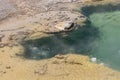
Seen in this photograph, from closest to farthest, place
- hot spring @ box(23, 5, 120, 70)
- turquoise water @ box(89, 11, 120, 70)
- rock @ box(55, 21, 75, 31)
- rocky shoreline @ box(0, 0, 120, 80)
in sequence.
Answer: rocky shoreline @ box(0, 0, 120, 80), turquoise water @ box(89, 11, 120, 70), hot spring @ box(23, 5, 120, 70), rock @ box(55, 21, 75, 31)

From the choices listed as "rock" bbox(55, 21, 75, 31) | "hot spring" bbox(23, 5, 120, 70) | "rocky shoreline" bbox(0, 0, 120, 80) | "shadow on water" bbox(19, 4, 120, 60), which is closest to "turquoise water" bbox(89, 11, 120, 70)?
"hot spring" bbox(23, 5, 120, 70)

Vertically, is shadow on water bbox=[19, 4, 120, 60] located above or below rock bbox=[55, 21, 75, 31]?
below

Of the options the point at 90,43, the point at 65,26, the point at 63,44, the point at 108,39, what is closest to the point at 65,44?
the point at 63,44

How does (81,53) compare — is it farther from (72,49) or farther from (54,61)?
(54,61)

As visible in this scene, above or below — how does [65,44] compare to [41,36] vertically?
below

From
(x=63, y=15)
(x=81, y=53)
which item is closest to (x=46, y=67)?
(x=81, y=53)

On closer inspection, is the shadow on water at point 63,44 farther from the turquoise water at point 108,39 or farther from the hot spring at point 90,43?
the turquoise water at point 108,39

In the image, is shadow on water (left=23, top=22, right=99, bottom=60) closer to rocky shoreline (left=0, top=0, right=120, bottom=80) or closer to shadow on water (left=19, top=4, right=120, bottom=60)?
shadow on water (left=19, top=4, right=120, bottom=60)

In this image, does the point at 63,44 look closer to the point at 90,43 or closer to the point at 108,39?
the point at 90,43
